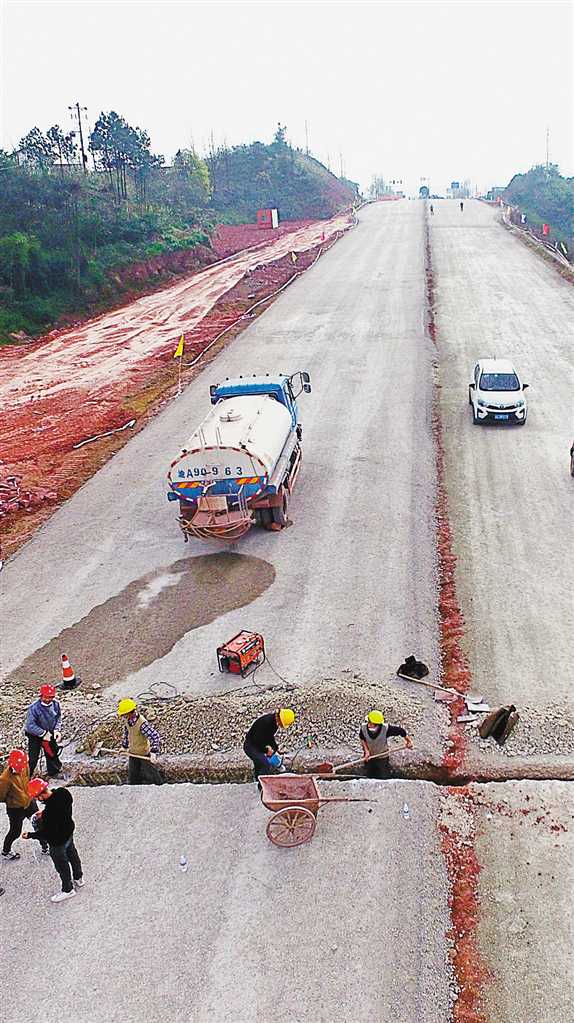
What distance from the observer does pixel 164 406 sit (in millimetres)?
30969

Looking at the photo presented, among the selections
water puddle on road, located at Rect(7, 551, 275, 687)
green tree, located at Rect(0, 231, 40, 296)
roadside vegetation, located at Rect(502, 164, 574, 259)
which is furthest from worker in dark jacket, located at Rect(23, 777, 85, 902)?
roadside vegetation, located at Rect(502, 164, 574, 259)

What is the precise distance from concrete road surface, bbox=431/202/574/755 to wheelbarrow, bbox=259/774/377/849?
356 cm

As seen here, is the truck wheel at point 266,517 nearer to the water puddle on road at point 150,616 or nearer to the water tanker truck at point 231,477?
the water tanker truck at point 231,477

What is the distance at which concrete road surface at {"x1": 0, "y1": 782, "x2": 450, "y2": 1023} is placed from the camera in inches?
324

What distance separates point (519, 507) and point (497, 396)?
7088mm

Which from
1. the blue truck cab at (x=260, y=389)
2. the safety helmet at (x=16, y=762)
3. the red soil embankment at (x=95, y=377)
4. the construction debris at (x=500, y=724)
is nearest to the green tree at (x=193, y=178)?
the red soil embankment at (x=95, y=377)

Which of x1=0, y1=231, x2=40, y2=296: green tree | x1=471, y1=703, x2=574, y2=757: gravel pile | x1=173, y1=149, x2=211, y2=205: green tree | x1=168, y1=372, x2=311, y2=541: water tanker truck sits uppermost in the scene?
x1=173, y1=149, x2=211, y2=205: green tree

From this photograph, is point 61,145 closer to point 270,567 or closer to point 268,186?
point 268,186

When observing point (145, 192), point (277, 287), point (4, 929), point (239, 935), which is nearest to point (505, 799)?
point (239, 935)

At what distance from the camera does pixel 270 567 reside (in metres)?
18.1

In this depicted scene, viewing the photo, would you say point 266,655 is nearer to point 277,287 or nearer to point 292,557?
point 292,557

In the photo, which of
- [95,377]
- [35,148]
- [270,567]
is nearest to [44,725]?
[270,567]

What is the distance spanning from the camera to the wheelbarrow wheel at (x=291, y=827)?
1018 cm

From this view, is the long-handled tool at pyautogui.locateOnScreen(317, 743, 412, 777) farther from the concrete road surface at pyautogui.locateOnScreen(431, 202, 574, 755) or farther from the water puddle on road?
the water puddle on road
